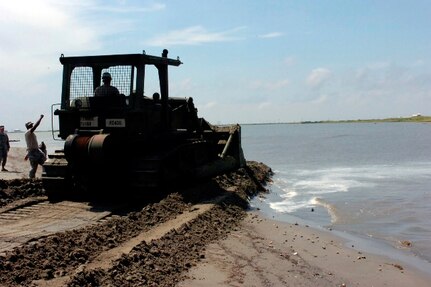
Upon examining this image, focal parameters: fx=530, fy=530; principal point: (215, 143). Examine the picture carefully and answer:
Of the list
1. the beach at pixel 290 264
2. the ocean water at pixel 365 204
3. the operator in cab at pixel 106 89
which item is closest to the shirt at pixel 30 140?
the operator in cab at pixel 106 89

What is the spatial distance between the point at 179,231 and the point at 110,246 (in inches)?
50.3

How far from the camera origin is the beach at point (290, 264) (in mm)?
6498

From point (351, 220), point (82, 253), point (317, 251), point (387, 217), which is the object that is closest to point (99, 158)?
point (82, 253)

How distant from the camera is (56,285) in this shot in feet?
17.7

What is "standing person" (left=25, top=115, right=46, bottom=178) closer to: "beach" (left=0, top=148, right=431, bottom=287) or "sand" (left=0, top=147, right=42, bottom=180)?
"sand" (left=0, top=147, right=42, bottom=180)

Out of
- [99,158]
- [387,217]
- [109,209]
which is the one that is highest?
[99,158]

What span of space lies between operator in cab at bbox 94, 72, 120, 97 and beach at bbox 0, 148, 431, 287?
3608 millimetres

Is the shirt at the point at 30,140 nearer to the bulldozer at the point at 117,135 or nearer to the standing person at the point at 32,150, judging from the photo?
the standing person at the point at 32,150

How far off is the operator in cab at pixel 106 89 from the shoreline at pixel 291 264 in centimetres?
363

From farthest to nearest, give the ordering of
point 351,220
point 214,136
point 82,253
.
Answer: point 214,136, point 351,220, point 82,253

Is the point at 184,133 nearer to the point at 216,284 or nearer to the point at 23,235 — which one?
the point at 23,235

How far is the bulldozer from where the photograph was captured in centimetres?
977

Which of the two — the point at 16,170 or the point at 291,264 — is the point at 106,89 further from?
the point at 16,170

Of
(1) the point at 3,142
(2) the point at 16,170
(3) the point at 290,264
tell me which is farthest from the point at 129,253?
(2) the point at 16,170
